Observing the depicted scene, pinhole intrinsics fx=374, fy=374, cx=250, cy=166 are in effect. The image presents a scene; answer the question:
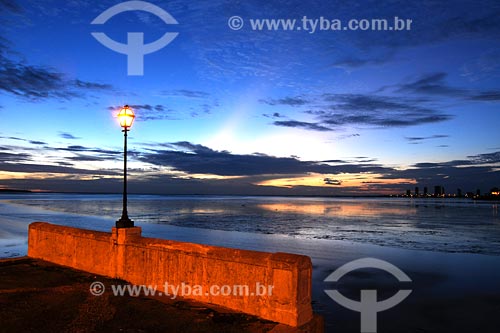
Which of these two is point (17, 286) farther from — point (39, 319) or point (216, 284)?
point (216, 284)

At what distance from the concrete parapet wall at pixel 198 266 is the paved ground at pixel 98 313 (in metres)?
0.29

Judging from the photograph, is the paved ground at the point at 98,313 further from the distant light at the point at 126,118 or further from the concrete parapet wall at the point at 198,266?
the distant light at the point at 126,118

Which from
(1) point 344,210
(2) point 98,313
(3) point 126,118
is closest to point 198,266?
(2) point 98,313

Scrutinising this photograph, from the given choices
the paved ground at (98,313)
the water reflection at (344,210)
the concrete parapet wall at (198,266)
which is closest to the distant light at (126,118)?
the concrete parapet wall at (198,266)

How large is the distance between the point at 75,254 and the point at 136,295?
129 inches

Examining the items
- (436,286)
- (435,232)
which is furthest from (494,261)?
(435,232)

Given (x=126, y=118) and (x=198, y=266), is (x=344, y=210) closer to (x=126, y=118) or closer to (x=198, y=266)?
(x=126, y=118)

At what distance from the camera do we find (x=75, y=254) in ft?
33.9

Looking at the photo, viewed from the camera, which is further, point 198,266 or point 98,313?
point 198,266

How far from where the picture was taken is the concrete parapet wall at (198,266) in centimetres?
633

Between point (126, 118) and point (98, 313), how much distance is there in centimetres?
489

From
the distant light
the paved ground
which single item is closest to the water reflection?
the distant light

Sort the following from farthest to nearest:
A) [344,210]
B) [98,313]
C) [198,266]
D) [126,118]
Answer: [344,210]
[126,118]
[198,266]
[98,313]

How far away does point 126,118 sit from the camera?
9758mm
